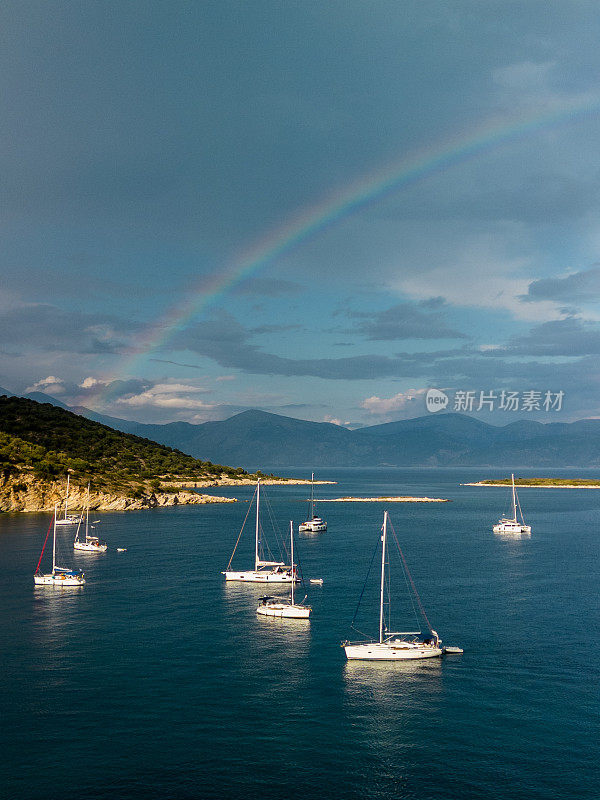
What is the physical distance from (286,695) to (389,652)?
45.2 feet

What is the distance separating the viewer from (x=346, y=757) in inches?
1647

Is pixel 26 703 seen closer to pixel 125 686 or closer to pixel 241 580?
pixel 125 686

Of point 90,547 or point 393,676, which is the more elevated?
point 90,547

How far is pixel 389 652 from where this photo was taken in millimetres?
61625

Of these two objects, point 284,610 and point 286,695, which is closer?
point 286,695

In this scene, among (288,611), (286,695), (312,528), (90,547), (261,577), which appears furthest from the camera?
(312,528)

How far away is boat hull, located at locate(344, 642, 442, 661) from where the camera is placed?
201 ft

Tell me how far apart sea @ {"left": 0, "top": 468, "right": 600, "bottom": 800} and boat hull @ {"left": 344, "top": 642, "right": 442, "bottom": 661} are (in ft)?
3.67

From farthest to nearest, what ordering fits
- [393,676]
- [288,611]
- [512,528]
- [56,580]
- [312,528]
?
[312,528] < [512,528] < [56,580] < [288,611] < [393,676]

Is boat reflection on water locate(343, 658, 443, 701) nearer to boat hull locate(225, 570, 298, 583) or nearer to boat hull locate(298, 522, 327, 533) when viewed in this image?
boat hull locate(225, 570, 298, 583)

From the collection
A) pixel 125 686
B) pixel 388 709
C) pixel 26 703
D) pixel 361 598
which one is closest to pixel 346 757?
pixel 388 709

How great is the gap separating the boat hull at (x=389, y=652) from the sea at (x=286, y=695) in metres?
1.12

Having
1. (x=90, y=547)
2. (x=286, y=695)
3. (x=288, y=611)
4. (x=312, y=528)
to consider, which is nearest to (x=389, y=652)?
(x=286, y=695)

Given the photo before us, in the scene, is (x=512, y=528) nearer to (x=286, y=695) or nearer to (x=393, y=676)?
(x=393, y=676)
